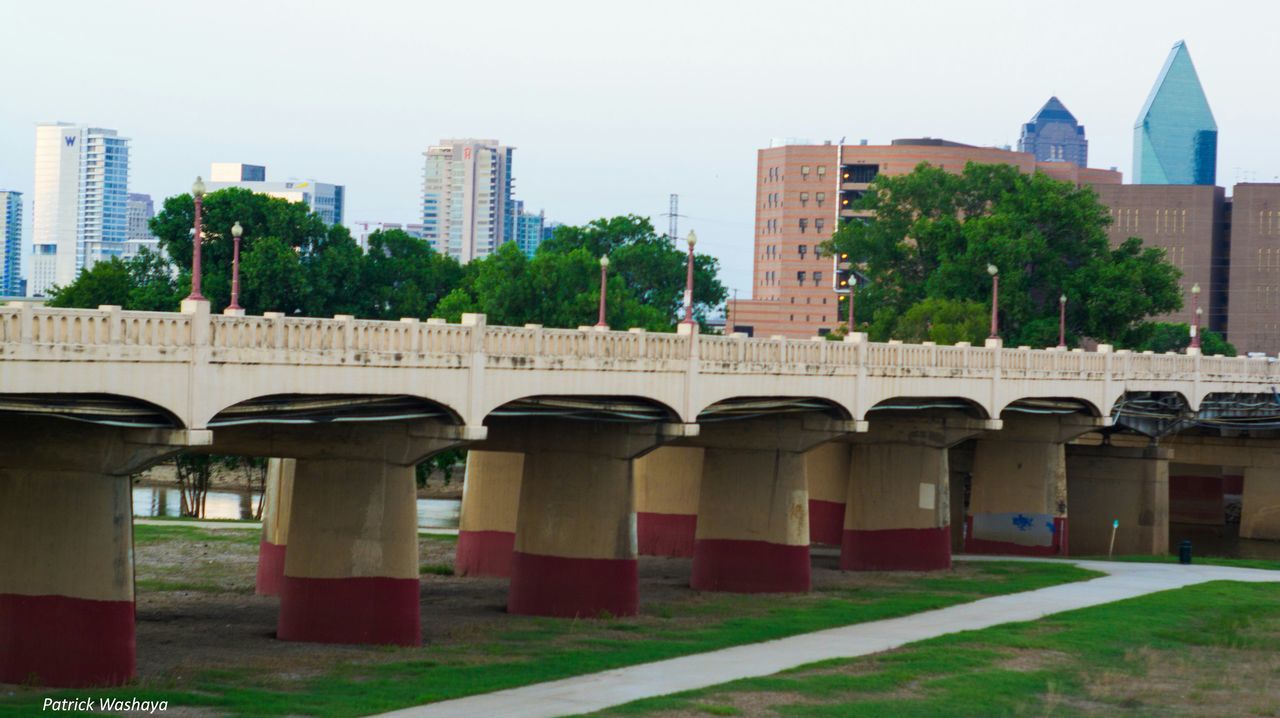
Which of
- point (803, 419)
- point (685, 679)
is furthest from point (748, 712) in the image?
point (803, 419)

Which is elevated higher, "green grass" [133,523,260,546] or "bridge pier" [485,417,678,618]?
"bridge pier" [485,417,678,618]

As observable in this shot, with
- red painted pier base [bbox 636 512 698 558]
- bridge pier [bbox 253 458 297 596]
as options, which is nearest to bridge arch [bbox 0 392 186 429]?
bridge pier [bbox 253 458 297 596]

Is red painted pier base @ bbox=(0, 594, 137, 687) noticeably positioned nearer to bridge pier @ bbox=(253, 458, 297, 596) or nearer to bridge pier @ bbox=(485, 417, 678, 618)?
bridge pier @ bbox=(485, 417, 678, 618)

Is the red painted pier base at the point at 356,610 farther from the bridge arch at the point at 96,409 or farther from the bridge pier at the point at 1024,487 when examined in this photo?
the bridge pier at the point at 1024,487

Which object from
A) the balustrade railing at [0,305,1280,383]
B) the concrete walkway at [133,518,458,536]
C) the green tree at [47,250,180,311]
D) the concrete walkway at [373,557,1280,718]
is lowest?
the concrete walkway at [133,518,458,536]

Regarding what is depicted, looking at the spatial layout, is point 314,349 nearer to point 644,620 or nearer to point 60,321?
point 60,321

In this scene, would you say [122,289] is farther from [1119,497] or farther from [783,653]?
[783,653]

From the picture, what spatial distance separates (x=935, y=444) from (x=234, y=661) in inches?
1314

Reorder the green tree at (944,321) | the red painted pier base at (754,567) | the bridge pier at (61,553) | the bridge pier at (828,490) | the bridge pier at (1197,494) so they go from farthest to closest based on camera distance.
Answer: the bridge pier at (1197,494)
the green tree at (944,321)
the bridge pier at (828,490)
the red painted pier base at (754,567)
the bridge pier at (61,553)

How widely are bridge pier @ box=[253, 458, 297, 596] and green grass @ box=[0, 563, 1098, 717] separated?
1001cm

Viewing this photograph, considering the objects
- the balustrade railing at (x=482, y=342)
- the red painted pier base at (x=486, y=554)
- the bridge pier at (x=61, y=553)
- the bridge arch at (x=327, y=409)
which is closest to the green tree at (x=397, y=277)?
the red painted pier base at (x=486, y=554)

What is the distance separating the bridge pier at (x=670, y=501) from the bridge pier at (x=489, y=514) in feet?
32.7

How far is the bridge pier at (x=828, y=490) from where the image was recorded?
84.7 meters

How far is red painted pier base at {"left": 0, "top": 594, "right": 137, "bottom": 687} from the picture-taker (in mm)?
37938
